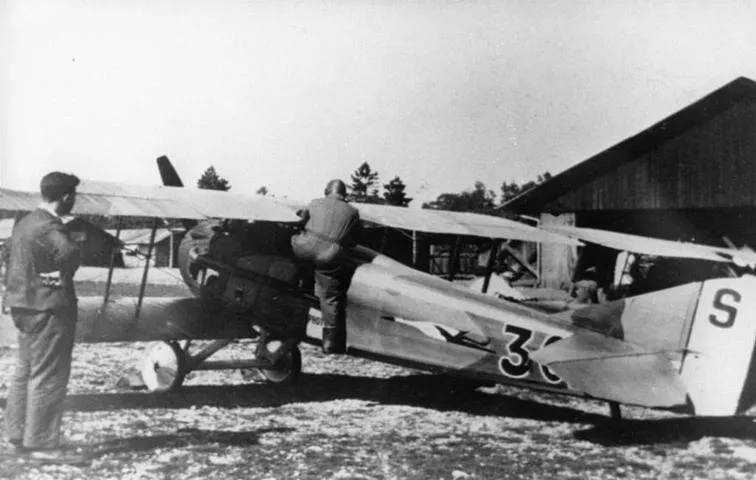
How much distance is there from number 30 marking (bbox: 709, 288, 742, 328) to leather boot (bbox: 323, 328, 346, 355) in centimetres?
338

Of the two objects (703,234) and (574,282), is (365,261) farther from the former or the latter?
(703,234)

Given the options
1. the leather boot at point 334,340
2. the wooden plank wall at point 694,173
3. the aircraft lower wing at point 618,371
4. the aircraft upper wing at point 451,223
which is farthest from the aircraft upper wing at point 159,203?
the wooden plank wall at point 694,173

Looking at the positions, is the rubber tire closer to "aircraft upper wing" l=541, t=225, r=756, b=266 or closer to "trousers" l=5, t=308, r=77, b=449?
"aircraft upper wing" l=541, t=225, r=756, b=266

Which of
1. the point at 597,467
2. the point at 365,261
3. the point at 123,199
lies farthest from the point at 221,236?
the point at 597,467

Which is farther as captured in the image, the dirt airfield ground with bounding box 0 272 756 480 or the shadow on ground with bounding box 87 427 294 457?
the shadow on ground with bounding box 87 427 294 457

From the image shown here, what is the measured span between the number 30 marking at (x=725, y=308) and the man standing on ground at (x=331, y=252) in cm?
335

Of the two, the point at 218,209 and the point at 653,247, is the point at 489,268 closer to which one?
the point at 653,247

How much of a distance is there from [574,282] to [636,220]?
263cm

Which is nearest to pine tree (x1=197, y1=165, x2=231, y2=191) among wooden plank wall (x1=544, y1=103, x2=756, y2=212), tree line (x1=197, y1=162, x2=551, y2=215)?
tree line (x1=197, y1=162, x2=551, y2=215)

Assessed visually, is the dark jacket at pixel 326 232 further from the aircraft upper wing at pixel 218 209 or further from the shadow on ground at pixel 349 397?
the shadow on ground at pixel 349 397

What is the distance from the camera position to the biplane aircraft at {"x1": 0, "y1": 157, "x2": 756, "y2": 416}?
18.4 feet

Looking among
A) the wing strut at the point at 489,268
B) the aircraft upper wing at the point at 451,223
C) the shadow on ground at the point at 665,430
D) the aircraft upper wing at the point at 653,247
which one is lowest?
the shadow on ground at the point at 665,430

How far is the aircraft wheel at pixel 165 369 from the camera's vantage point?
7965 millimetres

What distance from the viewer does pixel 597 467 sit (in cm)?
520
